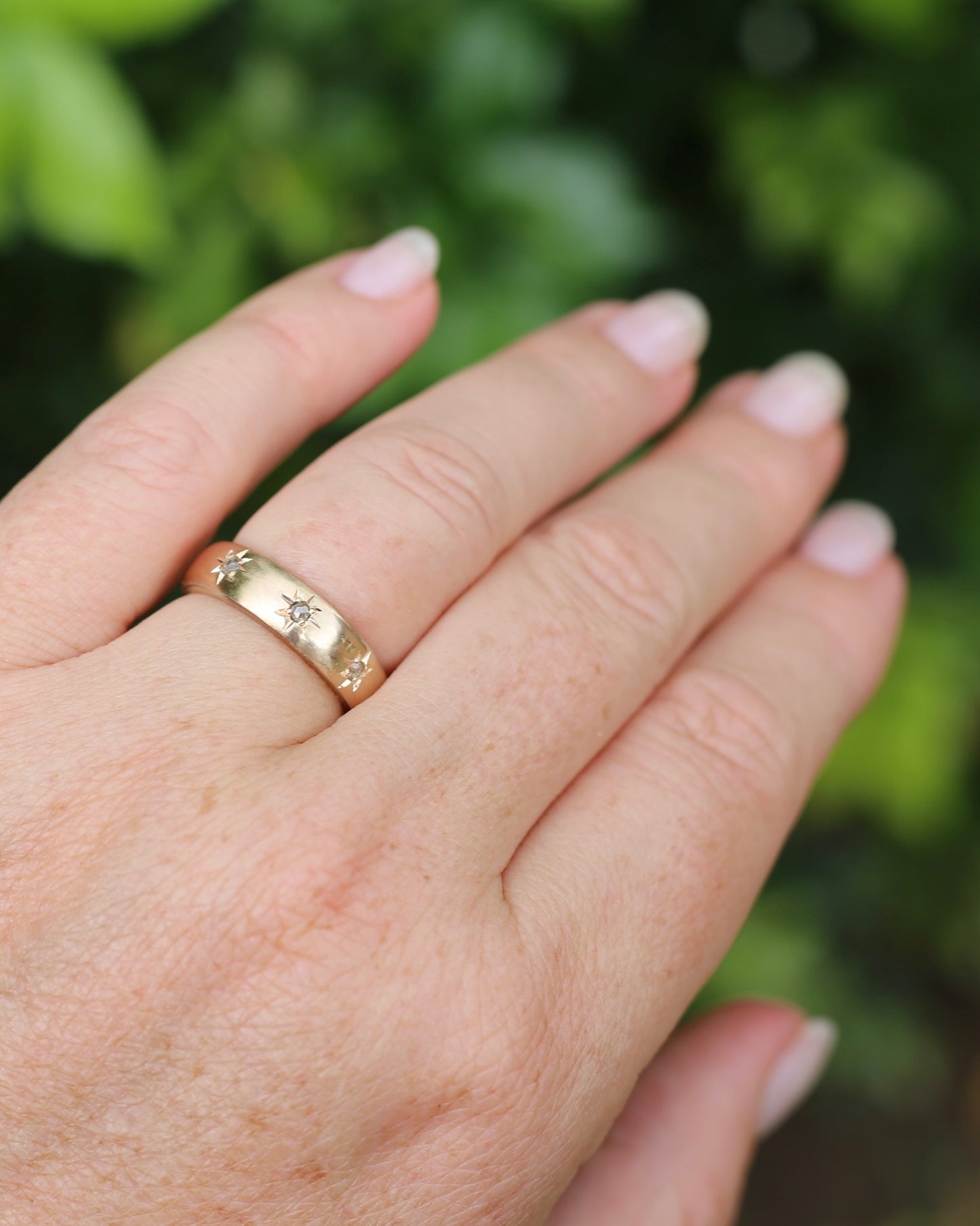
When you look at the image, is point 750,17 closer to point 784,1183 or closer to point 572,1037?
point 572,1037

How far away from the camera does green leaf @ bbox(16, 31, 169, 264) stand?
1.04m

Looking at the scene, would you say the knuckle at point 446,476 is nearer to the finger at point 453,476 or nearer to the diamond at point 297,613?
the finger at point 453,476

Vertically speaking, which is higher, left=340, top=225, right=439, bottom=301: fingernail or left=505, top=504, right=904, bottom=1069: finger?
left=340, top=225, right=439, bottom=301: fingernail

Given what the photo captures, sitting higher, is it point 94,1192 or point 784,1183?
point 94,1192

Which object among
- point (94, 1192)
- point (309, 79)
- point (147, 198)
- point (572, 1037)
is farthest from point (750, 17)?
point (94, 1192)

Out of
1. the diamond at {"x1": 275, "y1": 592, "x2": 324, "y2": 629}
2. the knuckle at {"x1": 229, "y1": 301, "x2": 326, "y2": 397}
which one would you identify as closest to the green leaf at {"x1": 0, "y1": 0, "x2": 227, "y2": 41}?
the knuckle at {"x1": 229, "y1": 301, "x2": 326, "y2": 397}

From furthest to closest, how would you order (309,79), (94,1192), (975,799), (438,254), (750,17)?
(975,799) → (750,17) → (309,79) → (438,254) → (94,1192)

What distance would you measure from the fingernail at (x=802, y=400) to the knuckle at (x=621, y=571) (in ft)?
1.05

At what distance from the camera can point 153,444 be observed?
1.09 m

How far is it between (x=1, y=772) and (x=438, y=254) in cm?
78

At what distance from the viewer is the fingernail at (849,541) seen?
4.68 feet

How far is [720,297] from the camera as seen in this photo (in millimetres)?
1993

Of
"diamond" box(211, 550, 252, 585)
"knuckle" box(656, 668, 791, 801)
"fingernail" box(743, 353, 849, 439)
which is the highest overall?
"diamond" box(211, 550, 252, 585)

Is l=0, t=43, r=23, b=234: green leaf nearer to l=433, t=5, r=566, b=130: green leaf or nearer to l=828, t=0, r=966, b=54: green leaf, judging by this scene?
l=433, t=5, r=566, b=130: green leaf
